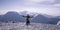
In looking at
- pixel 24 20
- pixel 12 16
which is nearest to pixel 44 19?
pixel 24 20

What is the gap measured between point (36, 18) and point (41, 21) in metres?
0.27

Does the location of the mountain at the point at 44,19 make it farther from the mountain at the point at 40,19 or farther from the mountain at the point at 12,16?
the mountain at the point at 12,16

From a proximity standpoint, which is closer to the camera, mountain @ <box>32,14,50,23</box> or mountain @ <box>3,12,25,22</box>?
mountain @ <box>32,14,50,23</box>

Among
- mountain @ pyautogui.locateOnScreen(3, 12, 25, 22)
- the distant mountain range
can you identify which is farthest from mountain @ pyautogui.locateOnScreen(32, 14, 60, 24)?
mountain @ pyautogui.locateOnScreen(3, 12, 25, 22)

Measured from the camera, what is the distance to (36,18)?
6645 mm

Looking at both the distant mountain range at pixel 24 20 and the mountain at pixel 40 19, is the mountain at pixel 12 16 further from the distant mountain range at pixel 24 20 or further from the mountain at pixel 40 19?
the mountain at pixel 40 19

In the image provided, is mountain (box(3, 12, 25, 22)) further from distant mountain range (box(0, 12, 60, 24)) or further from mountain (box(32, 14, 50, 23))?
mountain (box(32, 14, 50, 23))

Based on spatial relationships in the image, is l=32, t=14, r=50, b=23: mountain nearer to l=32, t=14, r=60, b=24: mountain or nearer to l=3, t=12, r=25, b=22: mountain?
l=32, t=14, r=60, b=24: mountain

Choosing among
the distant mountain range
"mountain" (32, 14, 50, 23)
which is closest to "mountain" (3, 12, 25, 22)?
the distant mountain range

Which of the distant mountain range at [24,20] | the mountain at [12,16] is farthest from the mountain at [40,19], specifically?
the mountain at [12,16]

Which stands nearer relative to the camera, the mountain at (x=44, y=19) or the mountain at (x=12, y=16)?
the mountain at (x=44, y=19)

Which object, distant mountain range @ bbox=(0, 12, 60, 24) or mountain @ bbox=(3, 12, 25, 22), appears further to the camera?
mountain @ bbox=(3, 12, 25, 22)

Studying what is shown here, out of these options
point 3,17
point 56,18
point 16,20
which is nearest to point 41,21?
point 56,18

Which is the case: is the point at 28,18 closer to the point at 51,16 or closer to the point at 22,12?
the point at 22,12
